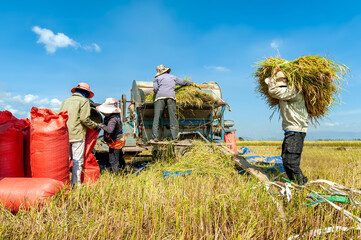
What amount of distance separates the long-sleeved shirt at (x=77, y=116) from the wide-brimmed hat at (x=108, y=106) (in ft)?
1.79

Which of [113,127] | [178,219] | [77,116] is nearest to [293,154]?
[178,219]

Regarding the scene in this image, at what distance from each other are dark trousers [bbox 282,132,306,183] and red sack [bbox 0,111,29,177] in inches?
142

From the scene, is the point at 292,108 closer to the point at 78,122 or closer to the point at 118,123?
the point at 118,123

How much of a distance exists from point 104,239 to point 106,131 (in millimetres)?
2665

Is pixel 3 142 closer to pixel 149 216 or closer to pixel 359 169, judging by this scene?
pixel 149 216

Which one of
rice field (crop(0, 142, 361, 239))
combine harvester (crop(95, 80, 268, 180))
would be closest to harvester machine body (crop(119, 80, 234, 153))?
combine harvester (crop(95, 80, 268, 180))

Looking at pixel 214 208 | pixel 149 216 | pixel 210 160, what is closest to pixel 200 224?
pixel 214 208

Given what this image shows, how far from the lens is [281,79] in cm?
345

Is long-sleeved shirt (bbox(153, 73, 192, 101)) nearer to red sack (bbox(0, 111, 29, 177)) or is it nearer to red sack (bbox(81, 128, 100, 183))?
red sack (bbox(81, 128, 100, 183))

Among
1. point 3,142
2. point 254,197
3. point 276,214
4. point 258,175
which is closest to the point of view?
point 276,214

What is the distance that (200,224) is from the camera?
6.27ft

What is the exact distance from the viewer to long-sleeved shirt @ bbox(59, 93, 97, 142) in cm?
356

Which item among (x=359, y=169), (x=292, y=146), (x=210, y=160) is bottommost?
(x=359, y=169)

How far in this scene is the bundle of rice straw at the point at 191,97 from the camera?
5406 millimetres
